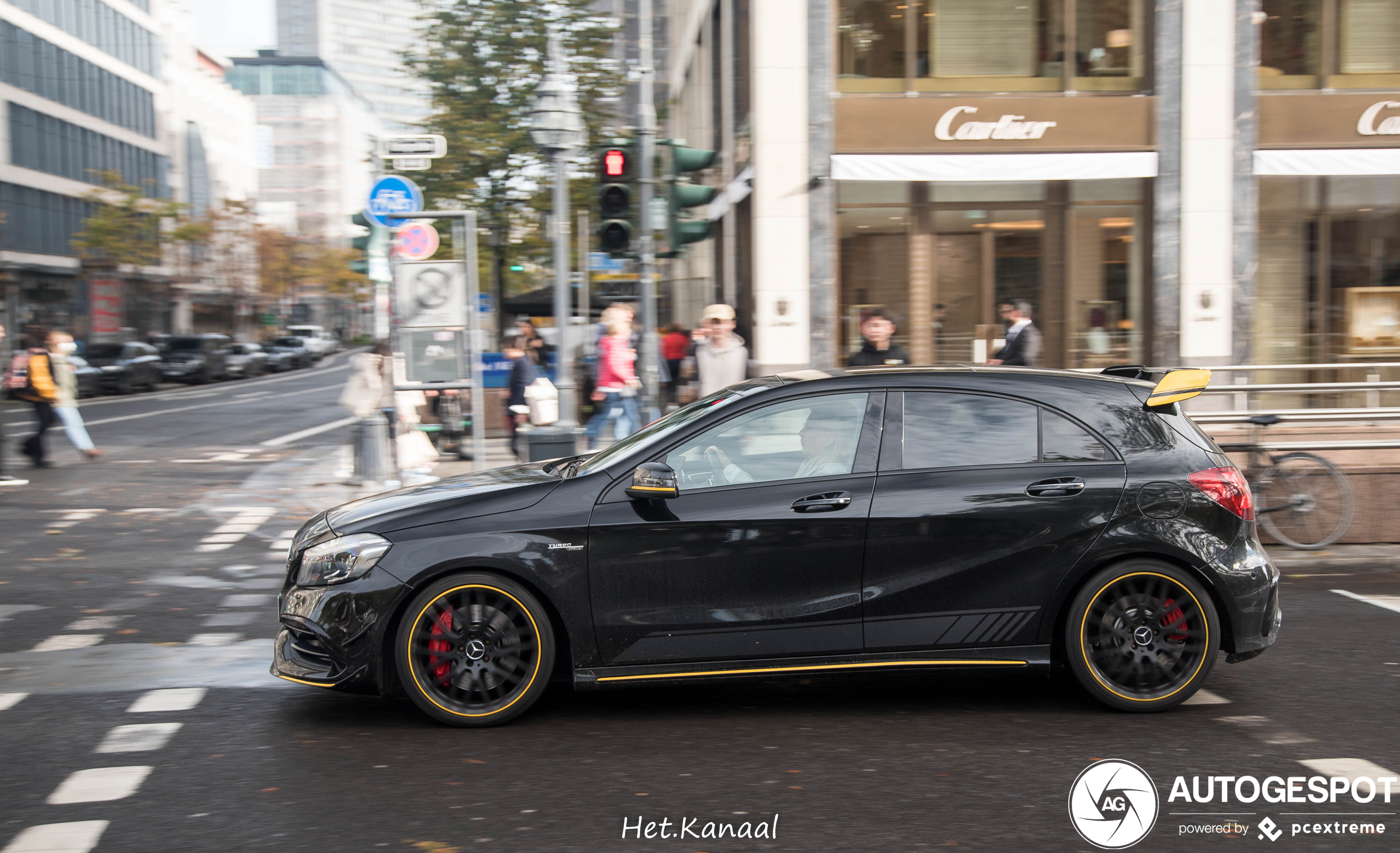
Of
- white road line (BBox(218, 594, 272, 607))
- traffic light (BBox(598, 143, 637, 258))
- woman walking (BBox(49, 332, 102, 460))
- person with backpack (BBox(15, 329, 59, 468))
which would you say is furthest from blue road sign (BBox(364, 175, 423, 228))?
woman walking (BBox(49, 332, 102, 460))

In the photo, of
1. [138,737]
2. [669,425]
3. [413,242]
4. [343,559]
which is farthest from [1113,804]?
[413,242]

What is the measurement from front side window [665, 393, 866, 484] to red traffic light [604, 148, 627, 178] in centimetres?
694

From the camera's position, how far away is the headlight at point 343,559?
196 inches

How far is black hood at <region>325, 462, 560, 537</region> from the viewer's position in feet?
16.5

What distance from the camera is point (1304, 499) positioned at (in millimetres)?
9305

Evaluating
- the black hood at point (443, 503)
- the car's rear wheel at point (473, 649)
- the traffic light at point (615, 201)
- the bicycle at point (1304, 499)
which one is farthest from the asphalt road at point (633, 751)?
the traffic light at point (615, 201)

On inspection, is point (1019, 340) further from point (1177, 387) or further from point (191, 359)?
point (191, 359)

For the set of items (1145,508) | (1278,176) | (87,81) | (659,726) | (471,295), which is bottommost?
(659,726)

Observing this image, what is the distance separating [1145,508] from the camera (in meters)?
5.18

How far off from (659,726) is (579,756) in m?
0.48

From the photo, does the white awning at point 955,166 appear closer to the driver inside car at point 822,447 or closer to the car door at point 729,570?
the driver inside car at point 822,447

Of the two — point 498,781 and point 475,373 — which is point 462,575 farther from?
point 475,373

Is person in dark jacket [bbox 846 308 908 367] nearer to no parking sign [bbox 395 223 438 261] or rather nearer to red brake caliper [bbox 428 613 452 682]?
no parking sign [bbox 395 223 438 261]

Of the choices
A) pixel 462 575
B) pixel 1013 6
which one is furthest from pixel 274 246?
pixel 462 575
